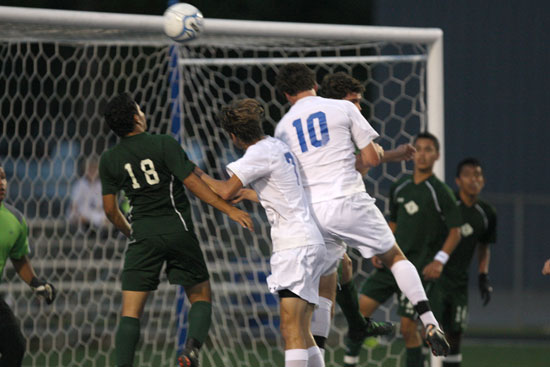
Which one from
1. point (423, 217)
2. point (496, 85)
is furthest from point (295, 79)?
point (496, 85)

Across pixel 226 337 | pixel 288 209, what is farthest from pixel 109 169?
pixel 226 337

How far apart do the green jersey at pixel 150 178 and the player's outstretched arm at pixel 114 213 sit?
0.07 metres

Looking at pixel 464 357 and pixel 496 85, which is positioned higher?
pixel 496 85

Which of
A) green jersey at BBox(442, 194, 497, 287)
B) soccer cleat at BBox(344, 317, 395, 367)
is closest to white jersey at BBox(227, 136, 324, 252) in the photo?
soccer cleat at BBox(344, 317, 395, 367)

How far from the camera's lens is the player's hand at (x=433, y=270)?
7.59 metres

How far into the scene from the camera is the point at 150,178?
250 inches

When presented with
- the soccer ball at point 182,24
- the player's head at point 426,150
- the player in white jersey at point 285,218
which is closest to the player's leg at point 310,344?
the player in white jersey at point 285,218

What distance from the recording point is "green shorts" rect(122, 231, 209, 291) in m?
6.37

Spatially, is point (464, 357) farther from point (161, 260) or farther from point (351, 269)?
point (161, 260)

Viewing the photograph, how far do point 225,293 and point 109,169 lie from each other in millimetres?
4223

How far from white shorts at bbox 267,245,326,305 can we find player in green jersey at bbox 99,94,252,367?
0.76 metres

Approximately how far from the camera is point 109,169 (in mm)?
6391

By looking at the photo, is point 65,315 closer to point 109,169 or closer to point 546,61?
point 109,169

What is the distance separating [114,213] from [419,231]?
8.44 feet
